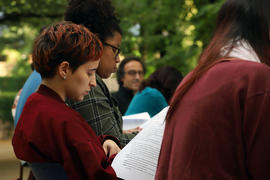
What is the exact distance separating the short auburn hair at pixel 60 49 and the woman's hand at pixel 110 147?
1.21 ft

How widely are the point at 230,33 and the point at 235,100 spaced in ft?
0.89

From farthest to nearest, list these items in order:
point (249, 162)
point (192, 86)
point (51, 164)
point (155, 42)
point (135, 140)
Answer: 1. point (155, 42)
2. point (135, 140)
3. point (51, 164)
4. point (192, 86)
5. point (249, 162)

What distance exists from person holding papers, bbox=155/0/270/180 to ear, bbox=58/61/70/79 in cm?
61

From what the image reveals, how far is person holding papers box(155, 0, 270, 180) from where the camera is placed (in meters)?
1.32

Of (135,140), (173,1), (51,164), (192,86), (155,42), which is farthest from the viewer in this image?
(155,42)

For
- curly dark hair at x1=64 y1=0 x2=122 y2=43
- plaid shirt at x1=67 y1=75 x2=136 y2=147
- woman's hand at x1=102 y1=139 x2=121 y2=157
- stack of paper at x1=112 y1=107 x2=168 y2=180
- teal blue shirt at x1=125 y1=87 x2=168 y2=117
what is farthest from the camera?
teal blue shirt at x1=125 y1=87 x2=168 y2=117

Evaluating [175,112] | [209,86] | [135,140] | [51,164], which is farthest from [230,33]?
[51,164]

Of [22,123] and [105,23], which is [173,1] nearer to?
[105,23]

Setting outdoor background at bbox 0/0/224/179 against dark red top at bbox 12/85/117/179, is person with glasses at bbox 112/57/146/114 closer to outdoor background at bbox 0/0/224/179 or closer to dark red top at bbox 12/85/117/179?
outdoor background at bbox 0/0/224/179

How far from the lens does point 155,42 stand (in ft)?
34.2

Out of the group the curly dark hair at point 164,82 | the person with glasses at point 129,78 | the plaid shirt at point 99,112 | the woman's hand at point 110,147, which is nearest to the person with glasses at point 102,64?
the plaid shirt at point 99,112

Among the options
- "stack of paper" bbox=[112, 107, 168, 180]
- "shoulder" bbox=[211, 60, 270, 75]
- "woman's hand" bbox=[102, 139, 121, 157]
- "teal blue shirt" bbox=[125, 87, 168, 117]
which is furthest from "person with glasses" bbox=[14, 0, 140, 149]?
"teal blue shirt" bbox=[125, 87, 168, 117]

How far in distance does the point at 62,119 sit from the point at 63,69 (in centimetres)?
27

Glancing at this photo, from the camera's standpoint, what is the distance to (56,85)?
1982mm
